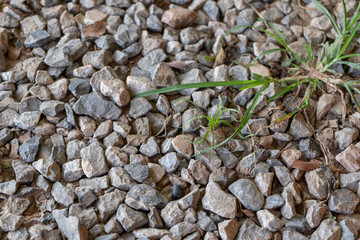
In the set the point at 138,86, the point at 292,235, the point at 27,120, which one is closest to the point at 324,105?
the point at 292,235

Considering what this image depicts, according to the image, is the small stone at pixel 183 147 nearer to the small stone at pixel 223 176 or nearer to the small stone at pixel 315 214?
the small stone at pixel 223 176

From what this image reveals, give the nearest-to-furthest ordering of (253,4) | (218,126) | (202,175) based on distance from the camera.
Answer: (202,175)
(218,126)
(253,4)

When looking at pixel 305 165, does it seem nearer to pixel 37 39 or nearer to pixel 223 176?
pixel 223 176

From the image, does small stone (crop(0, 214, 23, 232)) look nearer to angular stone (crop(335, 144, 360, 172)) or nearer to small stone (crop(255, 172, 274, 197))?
small stone (crop(255, 172, 274, 197))

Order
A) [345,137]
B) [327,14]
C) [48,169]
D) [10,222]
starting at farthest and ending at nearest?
[327,14] < [345,137] < [48,169] < [10,222]

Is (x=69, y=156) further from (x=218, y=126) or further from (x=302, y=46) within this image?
(x=302, y=46)

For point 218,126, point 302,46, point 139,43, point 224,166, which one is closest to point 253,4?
point 302,46

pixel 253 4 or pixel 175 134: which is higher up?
pixel 253 4
